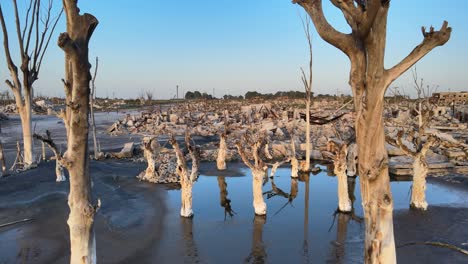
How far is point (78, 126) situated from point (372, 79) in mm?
4395

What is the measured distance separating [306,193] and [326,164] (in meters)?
7.07

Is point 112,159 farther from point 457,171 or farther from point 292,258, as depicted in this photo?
point 457,171

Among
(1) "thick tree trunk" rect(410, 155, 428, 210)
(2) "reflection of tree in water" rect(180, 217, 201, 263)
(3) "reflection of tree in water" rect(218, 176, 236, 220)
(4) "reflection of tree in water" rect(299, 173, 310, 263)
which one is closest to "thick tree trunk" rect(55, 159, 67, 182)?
(2) "reflection of tree in water" rect(180, 217, 201, 263)

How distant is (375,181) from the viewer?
498cm

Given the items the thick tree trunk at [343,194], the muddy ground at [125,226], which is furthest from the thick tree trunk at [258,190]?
the thick tree trunk at [343,194]

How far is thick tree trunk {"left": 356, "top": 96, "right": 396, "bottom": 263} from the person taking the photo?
475 cm

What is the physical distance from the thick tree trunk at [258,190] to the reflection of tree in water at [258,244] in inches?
9.3

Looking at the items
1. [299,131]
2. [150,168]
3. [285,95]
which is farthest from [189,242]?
[285,95]

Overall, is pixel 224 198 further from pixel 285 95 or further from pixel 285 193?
pixel 285 95

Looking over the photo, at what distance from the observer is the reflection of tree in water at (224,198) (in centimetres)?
1254

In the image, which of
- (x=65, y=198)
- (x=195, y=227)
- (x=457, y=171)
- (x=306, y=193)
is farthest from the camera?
(x=457, y=171)

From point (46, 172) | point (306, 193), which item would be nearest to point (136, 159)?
point (46, 172)

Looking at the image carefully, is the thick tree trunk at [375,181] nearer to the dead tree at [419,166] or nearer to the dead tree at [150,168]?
the dead tree at [419,166]

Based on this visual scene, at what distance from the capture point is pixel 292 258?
8.74 m
